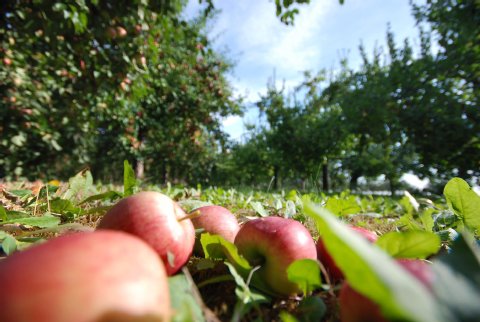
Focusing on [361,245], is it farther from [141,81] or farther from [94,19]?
[141,81]

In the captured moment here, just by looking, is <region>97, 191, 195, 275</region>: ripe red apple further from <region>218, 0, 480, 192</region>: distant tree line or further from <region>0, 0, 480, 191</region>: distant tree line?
<region>218, 0, 480, 192</region>: distant tree line

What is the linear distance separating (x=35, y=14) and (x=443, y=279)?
4422 millimetres

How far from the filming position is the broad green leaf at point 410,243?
523 millimetres

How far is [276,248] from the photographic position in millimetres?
713

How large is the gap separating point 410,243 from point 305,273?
0.21 m

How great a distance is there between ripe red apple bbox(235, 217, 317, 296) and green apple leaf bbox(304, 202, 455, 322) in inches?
14.4

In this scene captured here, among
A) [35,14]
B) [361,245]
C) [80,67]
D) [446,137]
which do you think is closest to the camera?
[361,245]

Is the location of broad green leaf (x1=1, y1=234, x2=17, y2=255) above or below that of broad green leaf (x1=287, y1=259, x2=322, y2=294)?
above

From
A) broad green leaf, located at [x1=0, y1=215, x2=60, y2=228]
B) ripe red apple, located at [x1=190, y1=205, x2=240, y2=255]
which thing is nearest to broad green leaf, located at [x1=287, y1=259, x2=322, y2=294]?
ripe red apple, located at [x1=190, y1=205, x2=240, y2=255]

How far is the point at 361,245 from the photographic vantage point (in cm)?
29

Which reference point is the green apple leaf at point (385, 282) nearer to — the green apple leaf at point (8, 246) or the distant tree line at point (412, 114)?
the green apple leaf at point (8, 246)

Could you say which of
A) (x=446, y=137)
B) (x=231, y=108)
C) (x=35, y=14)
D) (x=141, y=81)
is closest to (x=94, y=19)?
(x=35, y=14)

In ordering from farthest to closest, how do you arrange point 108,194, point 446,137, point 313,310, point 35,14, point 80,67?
point 446,137 < point 80,67 < point 35,14 < point 108,194 < point 313,310

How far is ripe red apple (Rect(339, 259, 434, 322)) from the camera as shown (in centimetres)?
42
